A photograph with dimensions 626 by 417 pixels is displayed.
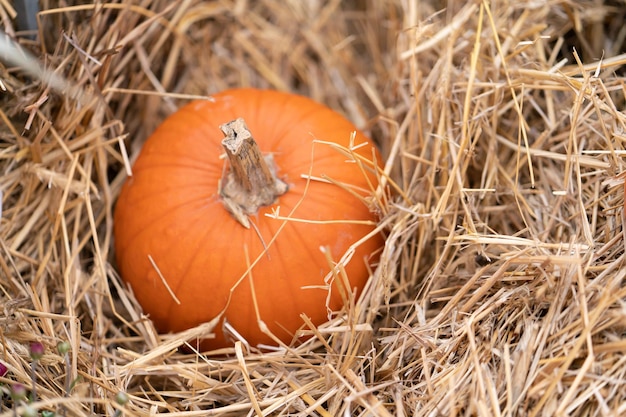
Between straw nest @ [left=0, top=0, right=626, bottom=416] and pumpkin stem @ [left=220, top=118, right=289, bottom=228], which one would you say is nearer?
straw nest @ [left=0, top=0, right=626, bottom=416]

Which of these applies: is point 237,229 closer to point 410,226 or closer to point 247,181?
point 247,181

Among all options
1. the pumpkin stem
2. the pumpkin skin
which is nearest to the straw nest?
the pumpkin skin

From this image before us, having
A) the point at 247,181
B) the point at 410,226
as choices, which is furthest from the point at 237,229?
the point at 410,226

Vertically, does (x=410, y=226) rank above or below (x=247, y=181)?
below

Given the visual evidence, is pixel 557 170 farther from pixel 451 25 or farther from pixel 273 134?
pixel 273 134

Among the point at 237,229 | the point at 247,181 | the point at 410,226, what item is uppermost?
the point at 247,181

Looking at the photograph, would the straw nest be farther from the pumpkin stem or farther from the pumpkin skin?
the pumpkin stem

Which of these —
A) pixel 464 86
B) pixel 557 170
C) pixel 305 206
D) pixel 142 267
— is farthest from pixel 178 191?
pixel 557 170
